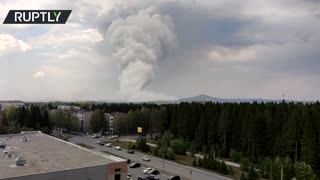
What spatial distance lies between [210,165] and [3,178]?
26.5m

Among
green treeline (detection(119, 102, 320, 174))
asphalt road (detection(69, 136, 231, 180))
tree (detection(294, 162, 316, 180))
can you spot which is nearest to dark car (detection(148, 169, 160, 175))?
asphalt road (detection(69, 136, 231, 180))

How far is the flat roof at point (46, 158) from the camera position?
2058 cm

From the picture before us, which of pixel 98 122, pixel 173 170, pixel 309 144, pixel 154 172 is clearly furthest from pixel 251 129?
pixel 98 122

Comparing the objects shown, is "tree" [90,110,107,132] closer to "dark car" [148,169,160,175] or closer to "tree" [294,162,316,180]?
"dark car" [148,169,160,175]

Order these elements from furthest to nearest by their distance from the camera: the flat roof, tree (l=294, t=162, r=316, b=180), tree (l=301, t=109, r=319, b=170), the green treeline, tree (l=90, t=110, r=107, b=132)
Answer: tree (l=90, t=110, r=107, b=132)
the green treeline
tree (l=301, t=109, r=319, b=170)
tree (l=294, t=162, r=316, b=180)
the flat roof

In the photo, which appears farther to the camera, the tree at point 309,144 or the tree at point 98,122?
the tree at point 98,122

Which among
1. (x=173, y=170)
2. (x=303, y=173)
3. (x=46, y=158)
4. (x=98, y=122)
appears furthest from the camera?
(x=98, y=122)

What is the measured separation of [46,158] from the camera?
24484 mm

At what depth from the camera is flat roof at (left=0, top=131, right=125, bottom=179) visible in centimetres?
2058

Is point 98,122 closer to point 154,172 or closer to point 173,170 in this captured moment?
point 173,170

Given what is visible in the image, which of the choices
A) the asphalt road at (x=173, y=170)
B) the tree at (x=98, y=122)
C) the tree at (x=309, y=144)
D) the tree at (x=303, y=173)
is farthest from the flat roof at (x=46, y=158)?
the tree at (x=98, y=122)

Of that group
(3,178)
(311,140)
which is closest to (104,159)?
(3,178)

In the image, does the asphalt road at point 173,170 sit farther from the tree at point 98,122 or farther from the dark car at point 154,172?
the tree at point 98,122

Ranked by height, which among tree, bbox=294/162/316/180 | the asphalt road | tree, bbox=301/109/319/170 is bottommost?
Answer: the asphalt road
